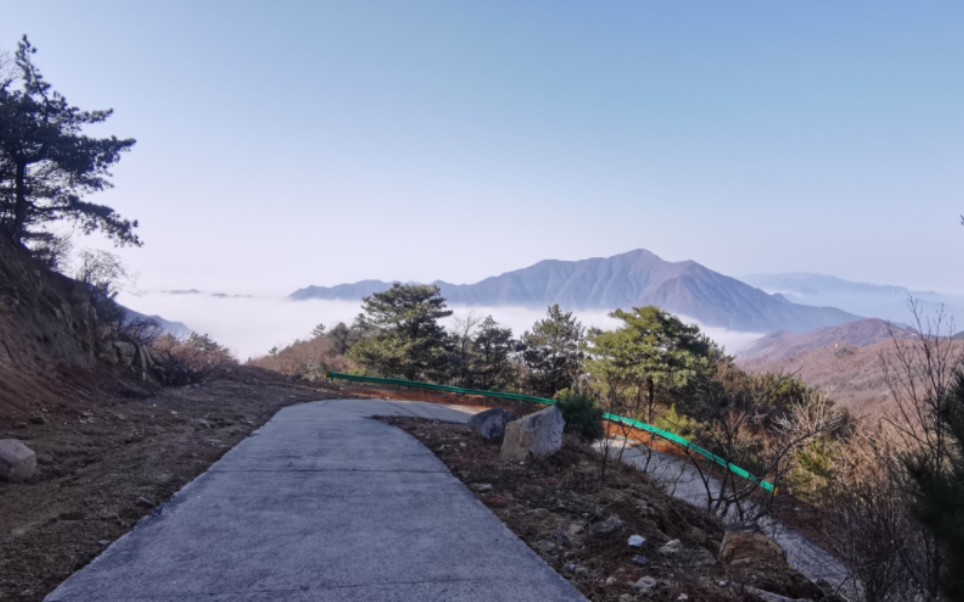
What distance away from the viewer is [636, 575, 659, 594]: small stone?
12.6 ft

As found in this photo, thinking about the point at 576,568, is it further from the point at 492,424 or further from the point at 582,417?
the point at 582,417

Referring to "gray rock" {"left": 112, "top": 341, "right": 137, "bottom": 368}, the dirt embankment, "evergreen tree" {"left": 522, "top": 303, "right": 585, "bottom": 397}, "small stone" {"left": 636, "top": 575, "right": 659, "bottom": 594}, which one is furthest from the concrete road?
"evergreen tree" {"left": 522, "top": 303, "right": 585, "bottom": 397}

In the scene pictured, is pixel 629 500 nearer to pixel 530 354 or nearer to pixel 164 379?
pixel 164 379

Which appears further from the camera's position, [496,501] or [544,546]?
[496,501]

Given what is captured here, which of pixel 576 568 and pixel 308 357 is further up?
pixel 576 568

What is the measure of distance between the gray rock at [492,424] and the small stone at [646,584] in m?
5.93

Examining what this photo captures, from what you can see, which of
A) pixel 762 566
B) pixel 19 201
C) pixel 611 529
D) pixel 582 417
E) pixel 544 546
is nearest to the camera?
pixel 762 566

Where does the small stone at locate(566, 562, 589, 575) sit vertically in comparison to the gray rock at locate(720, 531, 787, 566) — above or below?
below

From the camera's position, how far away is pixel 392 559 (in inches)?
169

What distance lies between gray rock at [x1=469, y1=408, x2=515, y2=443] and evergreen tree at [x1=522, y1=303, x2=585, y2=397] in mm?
25528

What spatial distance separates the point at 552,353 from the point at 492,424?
2676 cm

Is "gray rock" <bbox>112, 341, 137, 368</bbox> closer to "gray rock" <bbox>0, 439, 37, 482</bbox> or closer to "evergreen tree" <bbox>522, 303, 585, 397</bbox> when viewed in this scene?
"gray rock" <bbox>0, 439, 37, 482</bbox>

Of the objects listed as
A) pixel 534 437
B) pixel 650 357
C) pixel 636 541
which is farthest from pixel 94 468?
pixel 650 357

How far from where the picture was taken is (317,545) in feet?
14.9
